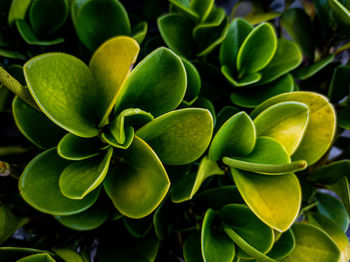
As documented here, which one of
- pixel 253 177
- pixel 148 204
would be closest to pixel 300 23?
pixel 253 177

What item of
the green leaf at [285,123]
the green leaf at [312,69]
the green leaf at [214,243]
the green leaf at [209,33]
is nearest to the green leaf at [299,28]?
the green leaf at [312,69]

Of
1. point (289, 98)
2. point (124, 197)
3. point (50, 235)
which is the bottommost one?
point (50, 235)

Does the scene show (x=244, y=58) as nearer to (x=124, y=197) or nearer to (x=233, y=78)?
(x=233, y=78)

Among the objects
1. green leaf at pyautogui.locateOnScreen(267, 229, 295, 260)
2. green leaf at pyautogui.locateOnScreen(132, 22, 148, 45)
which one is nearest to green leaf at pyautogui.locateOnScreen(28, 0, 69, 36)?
green leaf at pyautogui.locateOnScreen(132, 22, 148, 45)

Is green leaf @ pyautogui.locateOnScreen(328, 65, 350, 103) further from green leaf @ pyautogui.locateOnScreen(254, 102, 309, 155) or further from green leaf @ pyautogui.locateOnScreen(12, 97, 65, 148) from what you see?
green leaf @ pyautogui.locateOnScreen(12, 97, 65, 148)

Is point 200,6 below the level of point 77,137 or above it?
above

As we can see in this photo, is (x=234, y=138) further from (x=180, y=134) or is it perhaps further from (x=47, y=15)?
(x=47, y=15)

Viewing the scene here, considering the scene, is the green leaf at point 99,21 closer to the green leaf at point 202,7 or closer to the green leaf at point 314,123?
the green leaf at point 202,7

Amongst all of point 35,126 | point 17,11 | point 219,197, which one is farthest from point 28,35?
point 219,197
